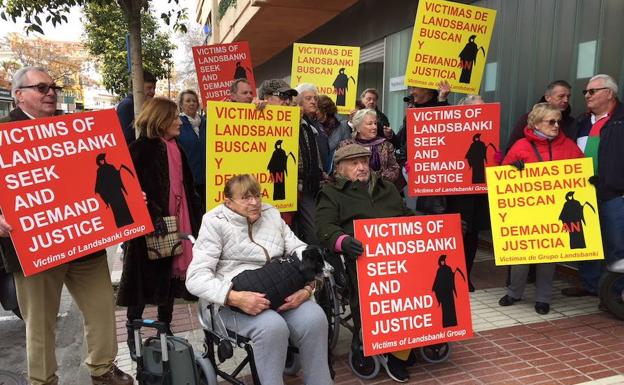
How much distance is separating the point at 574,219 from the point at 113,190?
3386 millimetres

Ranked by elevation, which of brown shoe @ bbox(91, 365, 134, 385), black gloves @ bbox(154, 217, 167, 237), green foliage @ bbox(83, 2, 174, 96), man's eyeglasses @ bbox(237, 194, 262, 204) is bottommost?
brown shoe @ bbox(91, 365, 134, 385)

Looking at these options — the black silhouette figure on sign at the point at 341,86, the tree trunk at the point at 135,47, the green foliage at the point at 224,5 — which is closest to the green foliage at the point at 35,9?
the tree trunk at the point at 135,47

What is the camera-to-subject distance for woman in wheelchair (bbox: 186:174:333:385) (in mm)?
2559

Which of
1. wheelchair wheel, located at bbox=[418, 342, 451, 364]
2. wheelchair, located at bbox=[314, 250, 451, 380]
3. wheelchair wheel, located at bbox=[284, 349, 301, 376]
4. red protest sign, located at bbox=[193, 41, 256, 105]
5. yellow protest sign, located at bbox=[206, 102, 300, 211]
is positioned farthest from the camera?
red protest sign, located at bbox=[193, 41, 256, 105]

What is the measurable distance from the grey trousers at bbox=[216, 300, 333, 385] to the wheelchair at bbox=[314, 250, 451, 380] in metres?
0.33

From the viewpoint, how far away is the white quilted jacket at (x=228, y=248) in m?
2.68

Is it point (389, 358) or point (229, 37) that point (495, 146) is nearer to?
point (389, 358)

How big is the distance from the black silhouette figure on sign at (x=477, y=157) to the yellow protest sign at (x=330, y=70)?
2334mm

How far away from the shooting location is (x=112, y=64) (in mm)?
18500

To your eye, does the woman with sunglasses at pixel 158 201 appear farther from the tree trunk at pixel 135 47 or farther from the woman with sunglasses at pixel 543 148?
the woman with sunglasses at pixel 543 148

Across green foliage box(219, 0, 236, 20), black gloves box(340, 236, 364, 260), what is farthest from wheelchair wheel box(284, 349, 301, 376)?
green foliage box(219, 0, 236, 20)

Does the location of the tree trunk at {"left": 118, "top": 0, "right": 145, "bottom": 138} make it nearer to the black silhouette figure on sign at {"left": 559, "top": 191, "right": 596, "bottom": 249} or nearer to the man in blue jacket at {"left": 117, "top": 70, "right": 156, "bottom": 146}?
the man in blue jacket at {"left": 117, "top": 70, "right": 156, "bottom": 146}

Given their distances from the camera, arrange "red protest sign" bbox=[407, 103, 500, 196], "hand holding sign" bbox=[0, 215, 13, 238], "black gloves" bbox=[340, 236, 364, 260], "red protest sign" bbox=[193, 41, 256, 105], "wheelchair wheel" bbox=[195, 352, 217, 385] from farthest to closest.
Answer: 1. "red protest sign" bbox=[193, 41, 256, 105]
2. "red protest sign" bbox=[407, 103, 500, 196]
3. "black gloves" bbox=[340, 236, 364, 260]
4. "wheelchair wheel" bbox=[195, 352, 217, 385]
5. "hand holding sign" bbox=[0, 215, 13, 238]

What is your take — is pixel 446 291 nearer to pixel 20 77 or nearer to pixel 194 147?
pixel 194 147
